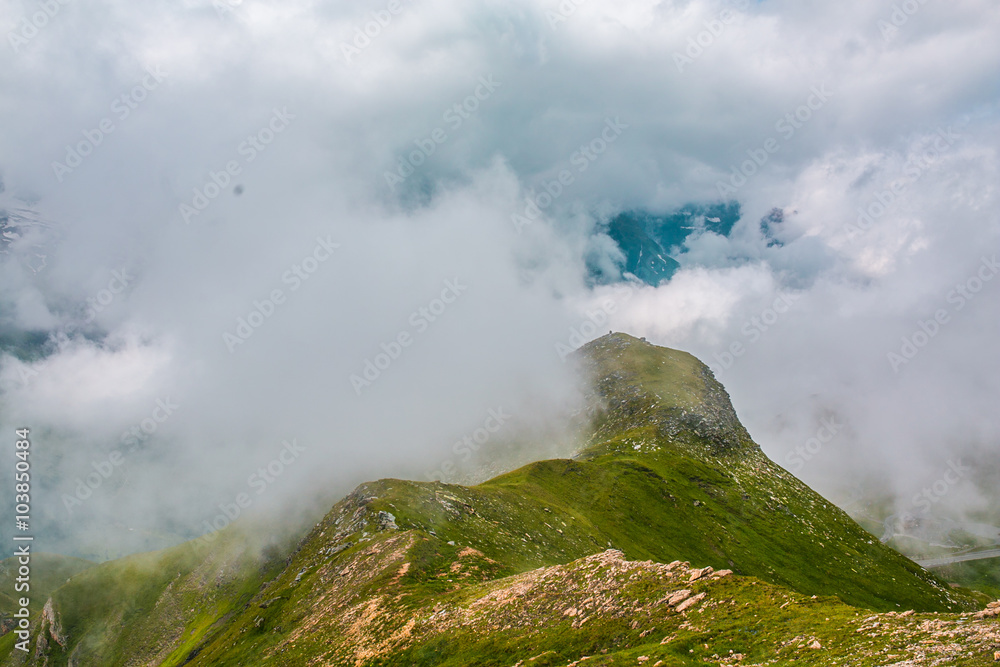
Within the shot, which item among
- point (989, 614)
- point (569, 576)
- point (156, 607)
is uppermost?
point (569, 576)

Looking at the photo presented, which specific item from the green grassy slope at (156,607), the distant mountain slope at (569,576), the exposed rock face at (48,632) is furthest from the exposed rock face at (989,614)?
the exposed rock face at (48,632)

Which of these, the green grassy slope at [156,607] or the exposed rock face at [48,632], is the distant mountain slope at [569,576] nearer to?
the green grassy slope at [156,607]

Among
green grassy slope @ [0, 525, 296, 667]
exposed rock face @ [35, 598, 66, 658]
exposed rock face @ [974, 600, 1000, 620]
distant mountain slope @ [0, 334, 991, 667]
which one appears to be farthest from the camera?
exposed rock face @ [35, 598, 66, 658]

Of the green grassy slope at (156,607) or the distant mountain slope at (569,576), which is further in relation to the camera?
the green grassy slope at (156,607)

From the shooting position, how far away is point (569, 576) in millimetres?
48781

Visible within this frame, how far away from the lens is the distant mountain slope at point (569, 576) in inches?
1487

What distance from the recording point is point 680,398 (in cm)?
16988

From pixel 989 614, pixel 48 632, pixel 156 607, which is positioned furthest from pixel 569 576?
pixel 48 632

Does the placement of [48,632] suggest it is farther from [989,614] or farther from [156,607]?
[989,614]

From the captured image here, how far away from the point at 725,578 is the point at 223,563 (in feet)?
582

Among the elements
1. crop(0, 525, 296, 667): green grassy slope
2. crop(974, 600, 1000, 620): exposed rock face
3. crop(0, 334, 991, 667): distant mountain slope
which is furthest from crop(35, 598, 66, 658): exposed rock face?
crop(974, 600, 1000, 620): exposed rock face

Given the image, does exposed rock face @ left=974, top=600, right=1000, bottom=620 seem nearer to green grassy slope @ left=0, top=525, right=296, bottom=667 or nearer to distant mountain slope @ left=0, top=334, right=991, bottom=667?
distant mountain slope @ left=0, top=334, right=991, bottom=667

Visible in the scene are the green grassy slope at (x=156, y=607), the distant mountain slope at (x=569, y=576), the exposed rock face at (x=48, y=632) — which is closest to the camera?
the distant mountain slope at (x=569, y=576)

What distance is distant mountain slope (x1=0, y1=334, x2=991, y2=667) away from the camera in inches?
1487
